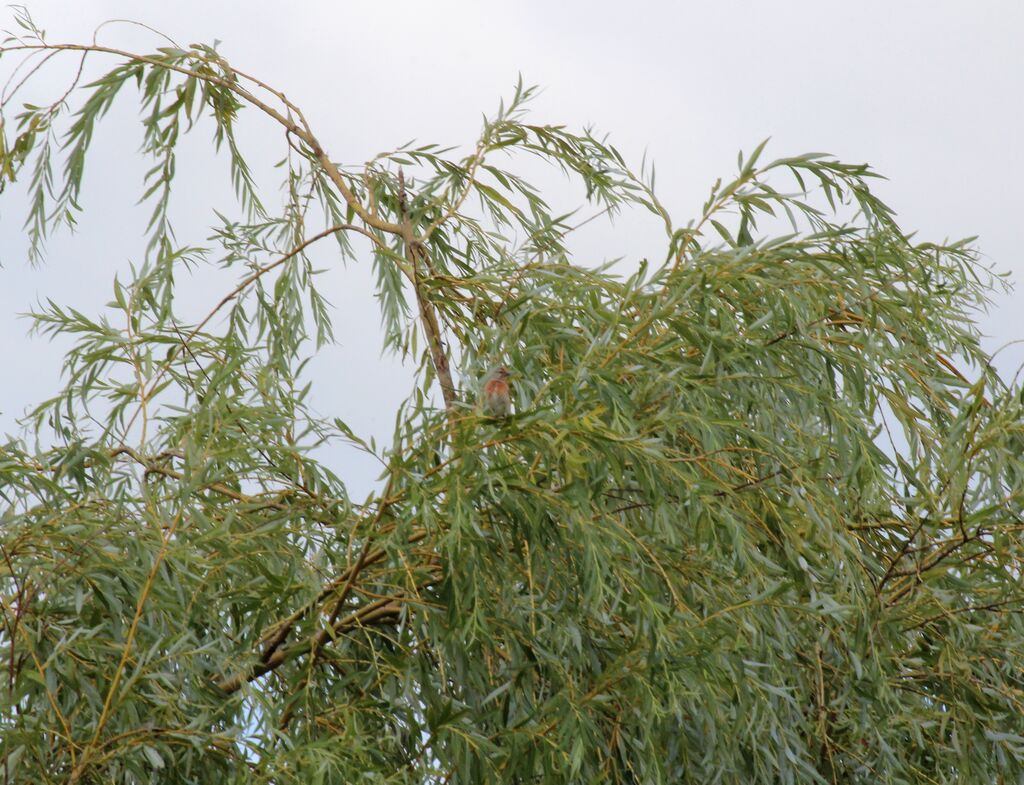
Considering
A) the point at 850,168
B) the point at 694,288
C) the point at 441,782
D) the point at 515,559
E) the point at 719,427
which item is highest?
the point at 850,168

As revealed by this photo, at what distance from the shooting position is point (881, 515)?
3734 millimetres

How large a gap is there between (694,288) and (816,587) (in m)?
0.78

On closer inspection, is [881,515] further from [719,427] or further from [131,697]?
[131,697]

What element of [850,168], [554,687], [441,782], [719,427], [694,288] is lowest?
[441,782]

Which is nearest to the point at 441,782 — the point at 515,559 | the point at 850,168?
the point at 515,559

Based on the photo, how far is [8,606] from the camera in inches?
112

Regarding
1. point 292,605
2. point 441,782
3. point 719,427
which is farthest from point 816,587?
point 292,605

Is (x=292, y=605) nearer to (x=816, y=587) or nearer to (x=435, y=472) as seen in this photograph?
(x=435, y=472)

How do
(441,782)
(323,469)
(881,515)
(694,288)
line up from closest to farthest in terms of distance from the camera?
(441,782) → (694,288) → (323,469) → (881,515)

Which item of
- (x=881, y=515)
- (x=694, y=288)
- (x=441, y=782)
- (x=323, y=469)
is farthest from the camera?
(x=881, y=515)

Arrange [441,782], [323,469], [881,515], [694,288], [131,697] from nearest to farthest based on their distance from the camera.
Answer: [131,697]
[441,782]
[694,288]
[323,469]
[881,515]

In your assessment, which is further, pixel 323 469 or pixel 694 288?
pixel 323 469

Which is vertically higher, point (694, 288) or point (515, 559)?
point (694, 288)

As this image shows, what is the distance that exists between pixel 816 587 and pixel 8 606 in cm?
181
